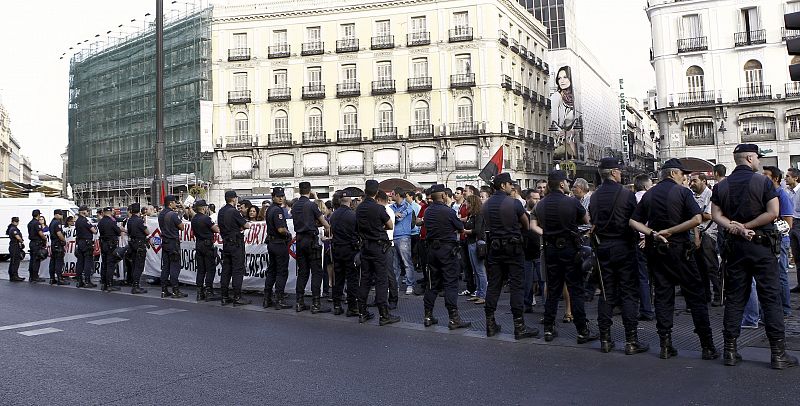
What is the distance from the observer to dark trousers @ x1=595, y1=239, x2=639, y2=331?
6.86m

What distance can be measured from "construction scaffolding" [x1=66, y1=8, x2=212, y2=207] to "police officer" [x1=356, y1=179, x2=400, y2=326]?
43254 millimetres

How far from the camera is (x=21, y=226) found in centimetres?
2358

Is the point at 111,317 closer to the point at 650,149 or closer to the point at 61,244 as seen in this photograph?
the point at 61,244

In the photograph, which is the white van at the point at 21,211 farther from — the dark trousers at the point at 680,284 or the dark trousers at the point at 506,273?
the dark trousers at the point at 680,284

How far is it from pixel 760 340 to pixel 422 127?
137 ft

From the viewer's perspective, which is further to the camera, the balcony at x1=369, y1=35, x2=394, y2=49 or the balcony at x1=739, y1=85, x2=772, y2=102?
the balcony at x1=369, y1=35, x2=394, y2=49

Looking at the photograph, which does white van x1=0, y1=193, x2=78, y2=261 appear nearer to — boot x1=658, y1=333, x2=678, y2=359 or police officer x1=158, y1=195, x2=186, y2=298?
police officer x1=158, y1=195, x2=186, y2=298

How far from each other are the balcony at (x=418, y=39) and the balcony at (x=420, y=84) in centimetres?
246

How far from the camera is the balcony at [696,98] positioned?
40.9m

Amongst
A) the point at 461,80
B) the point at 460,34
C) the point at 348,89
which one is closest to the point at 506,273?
the point at 461,80

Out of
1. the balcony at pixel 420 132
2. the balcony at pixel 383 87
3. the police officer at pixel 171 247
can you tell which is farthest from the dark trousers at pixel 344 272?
the balcony at pixel 383 87

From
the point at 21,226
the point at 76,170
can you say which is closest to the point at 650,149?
the point at 76,170

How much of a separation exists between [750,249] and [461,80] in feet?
139

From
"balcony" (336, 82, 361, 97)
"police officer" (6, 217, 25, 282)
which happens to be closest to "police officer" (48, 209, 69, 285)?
"police officer" (6, 217, 25, 282)
